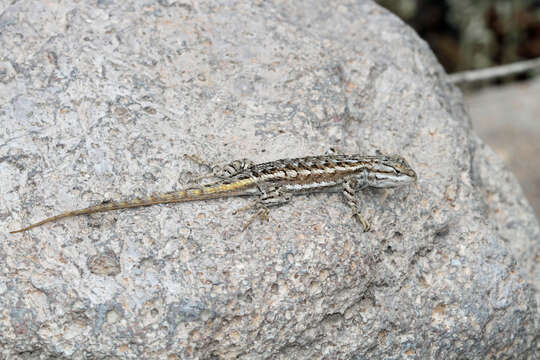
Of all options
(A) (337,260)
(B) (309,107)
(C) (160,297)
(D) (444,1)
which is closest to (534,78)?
(D) (444,1)

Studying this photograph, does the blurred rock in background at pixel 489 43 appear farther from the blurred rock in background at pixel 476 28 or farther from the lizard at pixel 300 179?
the lizard at pixel 300 179

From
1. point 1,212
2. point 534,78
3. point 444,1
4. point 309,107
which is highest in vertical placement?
point 309,107

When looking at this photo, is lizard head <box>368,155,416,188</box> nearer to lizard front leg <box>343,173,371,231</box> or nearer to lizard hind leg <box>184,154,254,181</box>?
lizard front leg <box>343,173,371,231</box>

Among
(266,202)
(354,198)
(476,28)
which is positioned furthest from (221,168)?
(476,28)

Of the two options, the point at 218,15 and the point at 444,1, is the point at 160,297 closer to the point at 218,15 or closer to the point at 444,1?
the point at 218,15

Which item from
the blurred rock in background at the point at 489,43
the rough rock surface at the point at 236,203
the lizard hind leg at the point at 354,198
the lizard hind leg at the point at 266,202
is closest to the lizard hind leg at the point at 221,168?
the rough rock surface at the point at 236,203

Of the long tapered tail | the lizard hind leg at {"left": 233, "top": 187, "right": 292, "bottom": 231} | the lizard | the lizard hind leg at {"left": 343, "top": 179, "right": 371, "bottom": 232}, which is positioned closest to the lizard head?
the lizard
